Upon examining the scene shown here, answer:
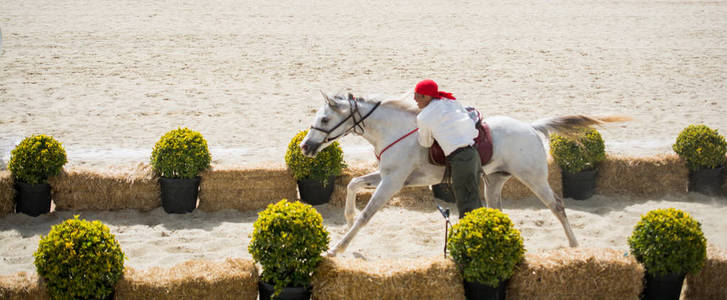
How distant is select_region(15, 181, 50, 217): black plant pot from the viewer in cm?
820

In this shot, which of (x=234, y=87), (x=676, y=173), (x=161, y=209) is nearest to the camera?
(x=161, y=209)

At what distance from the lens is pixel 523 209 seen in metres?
9.07

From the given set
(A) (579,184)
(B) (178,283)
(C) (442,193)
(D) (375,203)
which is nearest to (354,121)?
(D) (375,203)

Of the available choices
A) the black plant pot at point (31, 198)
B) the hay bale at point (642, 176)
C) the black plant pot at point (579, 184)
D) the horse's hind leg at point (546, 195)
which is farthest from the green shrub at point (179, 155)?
the hay bale at point (642, 176)

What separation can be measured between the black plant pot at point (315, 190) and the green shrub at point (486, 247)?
3603mm

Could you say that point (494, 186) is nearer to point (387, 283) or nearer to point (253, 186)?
point (387, 283)

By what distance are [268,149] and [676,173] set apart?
6.88 metres

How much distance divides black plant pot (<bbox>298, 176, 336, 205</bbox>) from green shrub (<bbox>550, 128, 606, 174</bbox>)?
330 centimetres

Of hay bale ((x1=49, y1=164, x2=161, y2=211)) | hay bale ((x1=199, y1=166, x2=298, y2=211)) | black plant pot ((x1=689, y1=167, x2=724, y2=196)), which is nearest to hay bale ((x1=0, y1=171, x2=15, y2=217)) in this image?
hay bale ((x1=49, y1=164, x2=161, y2=211))

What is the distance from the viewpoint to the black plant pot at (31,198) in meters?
8.20

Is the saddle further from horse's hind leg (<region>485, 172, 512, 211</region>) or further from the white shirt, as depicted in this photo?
horse's hind leg (<region>485, 172, 512, 211</region>)

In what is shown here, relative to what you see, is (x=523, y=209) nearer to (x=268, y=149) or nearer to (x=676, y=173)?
(x=676, y=173)

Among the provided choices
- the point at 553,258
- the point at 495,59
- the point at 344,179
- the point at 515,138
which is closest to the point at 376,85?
the point at 495,59

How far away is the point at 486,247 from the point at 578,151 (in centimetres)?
457
